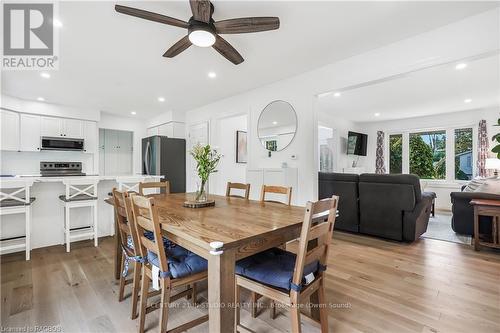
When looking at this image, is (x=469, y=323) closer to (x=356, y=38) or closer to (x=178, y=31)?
(x=356, y=38)

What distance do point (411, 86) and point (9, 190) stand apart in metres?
6.06

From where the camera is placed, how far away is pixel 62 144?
5098 mm

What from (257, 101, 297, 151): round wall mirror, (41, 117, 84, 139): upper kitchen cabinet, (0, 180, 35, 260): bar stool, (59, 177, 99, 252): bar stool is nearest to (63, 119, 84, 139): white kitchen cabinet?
(41, 117, 84, 139): upper kitchen cabinet

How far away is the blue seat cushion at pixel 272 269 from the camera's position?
4.30 feet

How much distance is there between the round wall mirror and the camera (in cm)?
366

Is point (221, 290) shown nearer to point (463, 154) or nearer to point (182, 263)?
point (182, 263)

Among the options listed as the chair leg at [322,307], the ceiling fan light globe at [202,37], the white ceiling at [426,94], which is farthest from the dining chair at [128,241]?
the white ceiling at [426,94]

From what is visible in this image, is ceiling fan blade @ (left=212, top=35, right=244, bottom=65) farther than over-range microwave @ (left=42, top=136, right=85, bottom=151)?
No

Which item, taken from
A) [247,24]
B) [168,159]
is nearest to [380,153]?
[168,159]

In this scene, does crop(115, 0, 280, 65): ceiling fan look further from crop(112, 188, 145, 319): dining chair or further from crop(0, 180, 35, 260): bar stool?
crop(0, 180, 35, 260): bar stool

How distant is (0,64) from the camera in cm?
302

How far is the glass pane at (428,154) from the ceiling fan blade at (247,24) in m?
6.65

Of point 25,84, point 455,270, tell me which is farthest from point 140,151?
point 455,270

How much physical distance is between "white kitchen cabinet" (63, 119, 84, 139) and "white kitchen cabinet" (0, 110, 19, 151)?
30.1 inches
